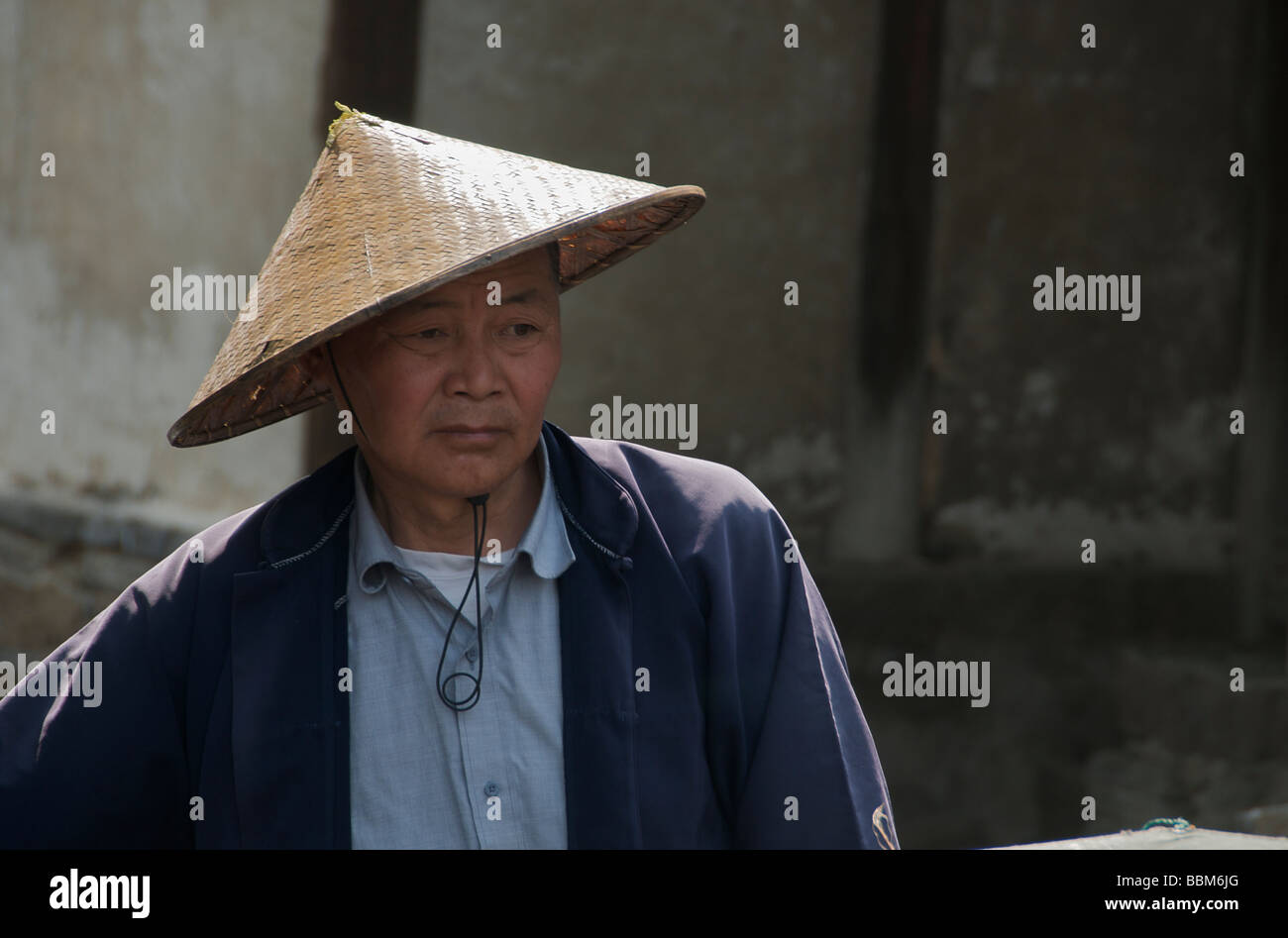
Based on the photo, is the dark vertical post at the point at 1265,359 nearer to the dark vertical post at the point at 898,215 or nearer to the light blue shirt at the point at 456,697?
the dark vertical post at the point at 898,215

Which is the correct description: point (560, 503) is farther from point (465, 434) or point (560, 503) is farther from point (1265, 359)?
point (1265, 359)

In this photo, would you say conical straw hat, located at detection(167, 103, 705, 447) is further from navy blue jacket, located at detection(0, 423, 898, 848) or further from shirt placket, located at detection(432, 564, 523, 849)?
shirt placket, located at detection(432, 564, 523, 849)

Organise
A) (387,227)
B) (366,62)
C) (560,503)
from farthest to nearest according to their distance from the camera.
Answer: (366,62) < (560,503) < (387,227)

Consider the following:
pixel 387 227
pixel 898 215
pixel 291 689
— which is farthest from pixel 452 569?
pixel 898 215

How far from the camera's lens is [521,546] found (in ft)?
6.95

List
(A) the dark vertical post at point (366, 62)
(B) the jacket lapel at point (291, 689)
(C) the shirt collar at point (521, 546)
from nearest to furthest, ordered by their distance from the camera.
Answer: (B) the jacket lapel at point (291, 689)
(C) the shirt collar at point (521, 546)
(A) the dark vertical post at point (366, 62)

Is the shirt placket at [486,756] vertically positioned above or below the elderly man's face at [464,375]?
below

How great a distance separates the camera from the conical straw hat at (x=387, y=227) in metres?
1.86

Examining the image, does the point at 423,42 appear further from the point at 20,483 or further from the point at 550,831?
the point at 550,831

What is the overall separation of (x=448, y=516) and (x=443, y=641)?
0.68ft

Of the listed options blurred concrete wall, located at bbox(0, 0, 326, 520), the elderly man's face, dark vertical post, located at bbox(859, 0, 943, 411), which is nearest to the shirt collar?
the elderly man's face

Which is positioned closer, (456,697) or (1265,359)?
(456,697)

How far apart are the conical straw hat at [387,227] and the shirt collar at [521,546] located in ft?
1.04

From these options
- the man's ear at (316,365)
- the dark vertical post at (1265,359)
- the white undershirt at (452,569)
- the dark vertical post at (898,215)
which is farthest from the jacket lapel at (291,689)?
the dark vertical post at (1265,359)
